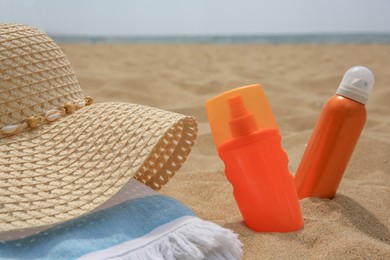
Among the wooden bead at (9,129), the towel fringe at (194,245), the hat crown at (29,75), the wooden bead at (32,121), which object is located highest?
the hat crown at (29,75)

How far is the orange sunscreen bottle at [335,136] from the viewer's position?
36.3 inches

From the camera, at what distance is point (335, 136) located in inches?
37.8

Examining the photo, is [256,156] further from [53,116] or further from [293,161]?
[293,161]

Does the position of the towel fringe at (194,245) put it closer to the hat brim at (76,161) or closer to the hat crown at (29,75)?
the hat brim at (76,161)

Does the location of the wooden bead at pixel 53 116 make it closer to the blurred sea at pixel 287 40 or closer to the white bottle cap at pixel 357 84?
the white bottle cap at pixel 357 84

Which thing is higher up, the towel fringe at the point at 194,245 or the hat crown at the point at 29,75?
the hat crown at the point at 29,75

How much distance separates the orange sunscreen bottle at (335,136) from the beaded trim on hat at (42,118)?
49cm

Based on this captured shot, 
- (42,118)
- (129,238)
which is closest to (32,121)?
(42,118)

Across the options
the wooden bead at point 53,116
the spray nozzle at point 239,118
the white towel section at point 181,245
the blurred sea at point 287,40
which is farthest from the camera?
the blurred sea at point 287,40

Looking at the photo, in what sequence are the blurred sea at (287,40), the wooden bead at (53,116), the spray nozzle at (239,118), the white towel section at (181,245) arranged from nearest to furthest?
the white towel section at (181,245), the spray nozzle at (239,118), the wooden bead at (53,116), the blurred sea at (287,40)

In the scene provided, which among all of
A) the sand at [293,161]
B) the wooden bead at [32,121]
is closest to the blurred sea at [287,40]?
the sand at [293,161]

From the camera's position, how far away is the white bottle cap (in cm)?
91

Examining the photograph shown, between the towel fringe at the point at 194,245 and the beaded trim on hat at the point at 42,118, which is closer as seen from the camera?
the towel fringe at the point at 194,245

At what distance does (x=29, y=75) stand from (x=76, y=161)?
223mm
